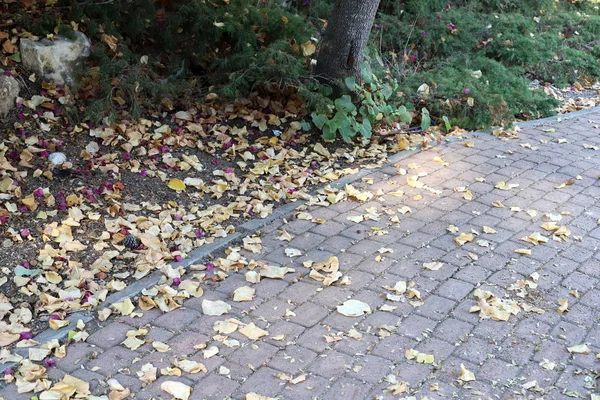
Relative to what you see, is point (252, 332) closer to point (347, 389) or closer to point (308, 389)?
point (308, 389)

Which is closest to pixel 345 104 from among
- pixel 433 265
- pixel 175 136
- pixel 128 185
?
pixel 175 136

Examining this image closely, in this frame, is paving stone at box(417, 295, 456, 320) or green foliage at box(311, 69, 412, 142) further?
green foliage at box(311, 69, 412, 142)

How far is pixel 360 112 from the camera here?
6.38 metres

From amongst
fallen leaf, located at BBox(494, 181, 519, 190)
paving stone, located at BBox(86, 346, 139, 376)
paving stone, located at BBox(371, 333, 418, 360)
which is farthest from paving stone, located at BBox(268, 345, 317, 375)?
fallen leaf, located at BBox(494, 181, 519, 190)

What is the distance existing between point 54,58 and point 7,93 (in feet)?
1.74

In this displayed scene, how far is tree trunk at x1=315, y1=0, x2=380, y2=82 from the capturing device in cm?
621

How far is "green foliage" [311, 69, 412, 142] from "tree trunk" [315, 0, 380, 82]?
0.46 ft

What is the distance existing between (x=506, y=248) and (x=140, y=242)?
92.6 inches

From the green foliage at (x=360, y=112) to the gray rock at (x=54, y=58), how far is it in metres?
2.05

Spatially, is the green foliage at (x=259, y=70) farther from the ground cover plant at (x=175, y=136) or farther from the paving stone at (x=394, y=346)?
the paving stone at (x=394, y=346)

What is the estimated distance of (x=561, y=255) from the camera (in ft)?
15.4

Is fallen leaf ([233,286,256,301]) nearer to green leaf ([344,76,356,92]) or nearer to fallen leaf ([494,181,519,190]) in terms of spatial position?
fallen leaf ([494,181,519,190])

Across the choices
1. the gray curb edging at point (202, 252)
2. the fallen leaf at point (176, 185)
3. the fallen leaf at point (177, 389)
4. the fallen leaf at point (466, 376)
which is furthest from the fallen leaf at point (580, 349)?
the fallen leaf at point (176, 185)

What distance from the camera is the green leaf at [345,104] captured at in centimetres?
624
